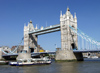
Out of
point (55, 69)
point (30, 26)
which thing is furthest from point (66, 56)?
point (30, 26)

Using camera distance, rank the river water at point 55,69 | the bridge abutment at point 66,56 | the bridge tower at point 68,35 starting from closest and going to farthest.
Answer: the river water at point 55,69 < the bridge abutment at point 66,56 < the bridge tower at point 68,35

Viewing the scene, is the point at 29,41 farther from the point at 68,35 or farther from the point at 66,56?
the point at 66,56

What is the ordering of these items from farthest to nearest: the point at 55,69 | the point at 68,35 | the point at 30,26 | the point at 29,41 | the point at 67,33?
the point at 30,26 < the point at 29,41 < the point at 67,33 < the point at 68,35 < the point at 55,69

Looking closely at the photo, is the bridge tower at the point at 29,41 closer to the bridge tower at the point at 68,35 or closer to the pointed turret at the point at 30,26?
the pointed turret at the point at 30,26

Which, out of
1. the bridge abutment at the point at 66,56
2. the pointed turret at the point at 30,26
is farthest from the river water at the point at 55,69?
the pointed turret at the point at 30,26

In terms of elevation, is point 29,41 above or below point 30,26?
below

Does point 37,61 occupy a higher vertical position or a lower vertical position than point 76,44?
lower

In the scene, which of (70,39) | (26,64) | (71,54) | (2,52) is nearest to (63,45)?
(70,39)

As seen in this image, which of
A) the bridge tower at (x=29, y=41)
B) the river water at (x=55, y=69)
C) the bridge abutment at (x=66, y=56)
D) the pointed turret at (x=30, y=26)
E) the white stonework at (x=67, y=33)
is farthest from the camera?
the pointed turret at (x=30, y=26)

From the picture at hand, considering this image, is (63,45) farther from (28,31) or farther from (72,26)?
(28,31)

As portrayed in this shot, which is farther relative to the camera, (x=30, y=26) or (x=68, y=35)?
(x=30, y=26)

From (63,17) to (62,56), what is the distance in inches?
467

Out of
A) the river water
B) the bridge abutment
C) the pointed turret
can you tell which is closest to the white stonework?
the bridge abutment

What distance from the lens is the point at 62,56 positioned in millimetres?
39812
